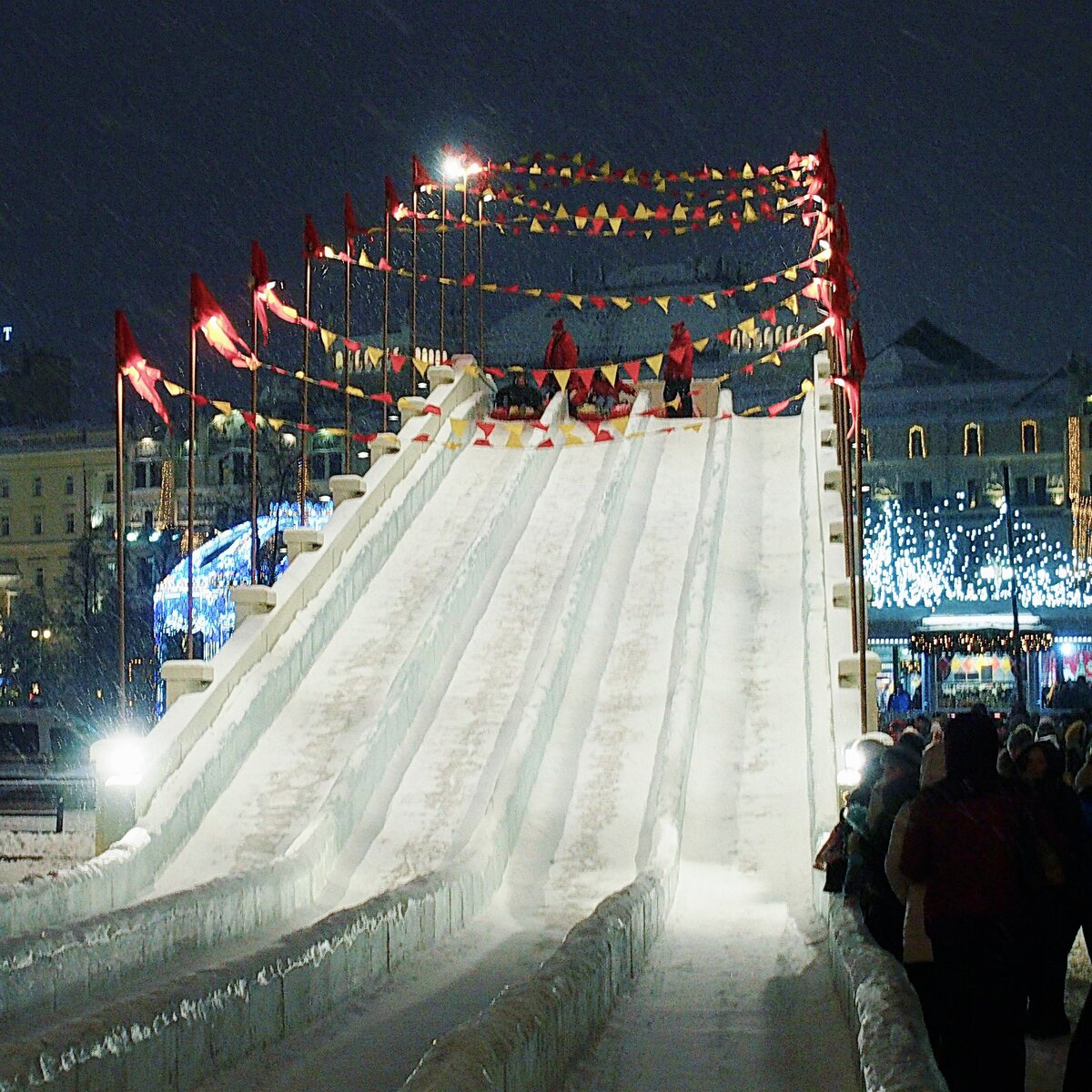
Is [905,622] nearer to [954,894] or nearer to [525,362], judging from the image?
[525,362]

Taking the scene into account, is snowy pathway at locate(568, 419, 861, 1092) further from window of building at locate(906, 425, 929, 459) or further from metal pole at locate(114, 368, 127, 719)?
window of building at locate(906, 425, 929, 459)

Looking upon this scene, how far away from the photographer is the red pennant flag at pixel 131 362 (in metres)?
16.6

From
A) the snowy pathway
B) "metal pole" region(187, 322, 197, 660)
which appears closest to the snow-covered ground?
"metal pole" region(187, 322, 197, 660)

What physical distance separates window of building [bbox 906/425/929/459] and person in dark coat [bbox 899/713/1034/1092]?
226 ft

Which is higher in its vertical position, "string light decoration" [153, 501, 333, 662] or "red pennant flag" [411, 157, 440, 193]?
"red pennant flag" [411, 157, 440, 193]

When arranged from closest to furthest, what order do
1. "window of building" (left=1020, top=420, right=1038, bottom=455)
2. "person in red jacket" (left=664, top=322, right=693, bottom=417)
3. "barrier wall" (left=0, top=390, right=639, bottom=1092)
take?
"barrier wall" (left=0, top=390, right=639, bottom=1092) → "person in red jacket" (left=664, top=322, right=693, bottom=417) → "window of building" (left=1020, top=420, right=1038, bottom=455)

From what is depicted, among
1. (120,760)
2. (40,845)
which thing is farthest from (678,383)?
(120,760)

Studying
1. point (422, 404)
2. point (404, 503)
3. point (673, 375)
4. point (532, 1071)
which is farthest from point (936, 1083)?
point (673, 375)

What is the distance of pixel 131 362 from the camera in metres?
16.8

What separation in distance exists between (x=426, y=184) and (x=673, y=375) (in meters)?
4.85

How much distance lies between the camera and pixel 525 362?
276ft

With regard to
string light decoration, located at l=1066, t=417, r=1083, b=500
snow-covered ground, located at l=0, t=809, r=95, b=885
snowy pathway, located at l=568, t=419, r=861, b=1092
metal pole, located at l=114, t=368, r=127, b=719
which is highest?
string light decoration, located at l=1066, t=417, r=1083, b=500

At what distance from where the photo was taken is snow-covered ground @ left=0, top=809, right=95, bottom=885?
1856 cm

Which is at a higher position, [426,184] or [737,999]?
[426,184]
